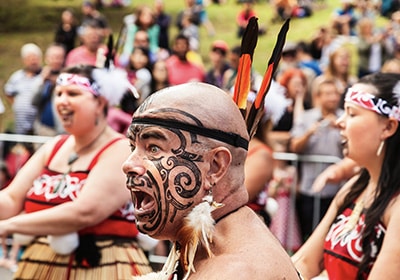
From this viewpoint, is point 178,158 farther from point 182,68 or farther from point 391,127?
point 182,68

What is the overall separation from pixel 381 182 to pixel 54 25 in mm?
15807

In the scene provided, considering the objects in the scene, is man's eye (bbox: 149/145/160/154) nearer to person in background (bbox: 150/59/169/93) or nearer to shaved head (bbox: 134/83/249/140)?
shaved head (bbox: 134/83/249/140)

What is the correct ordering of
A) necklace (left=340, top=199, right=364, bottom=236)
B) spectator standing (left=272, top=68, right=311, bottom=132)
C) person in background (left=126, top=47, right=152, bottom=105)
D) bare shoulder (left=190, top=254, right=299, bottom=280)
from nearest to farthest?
bare shoulder (left=190, top=254, right=299, bottom=280), necklace (left=340, top=199, right=364, bottom=236), spectator standing (left=272, top=68, right=311, bottom=132), person in background (left=126, top=47, right=152, bottom=105)

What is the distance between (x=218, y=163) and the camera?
273 cm

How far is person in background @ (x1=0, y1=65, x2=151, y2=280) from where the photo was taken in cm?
505

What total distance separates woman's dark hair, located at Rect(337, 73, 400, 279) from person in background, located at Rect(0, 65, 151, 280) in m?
1.44

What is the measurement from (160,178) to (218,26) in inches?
747

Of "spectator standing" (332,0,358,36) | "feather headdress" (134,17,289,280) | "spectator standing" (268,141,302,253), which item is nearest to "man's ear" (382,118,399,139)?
"feather headdress" (134,17,289,280)

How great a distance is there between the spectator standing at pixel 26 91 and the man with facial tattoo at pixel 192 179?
7.37 metres

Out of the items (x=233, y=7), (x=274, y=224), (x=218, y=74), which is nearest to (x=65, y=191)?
(x=274, y=224)

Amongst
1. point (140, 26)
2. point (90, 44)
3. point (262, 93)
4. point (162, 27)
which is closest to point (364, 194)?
point (262, 93)

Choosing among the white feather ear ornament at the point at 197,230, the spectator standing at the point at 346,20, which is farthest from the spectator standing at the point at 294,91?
the white feather ear ornament at the point at 197,230

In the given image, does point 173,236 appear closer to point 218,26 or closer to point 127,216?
point 127,216

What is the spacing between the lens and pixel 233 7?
76.6 feet
